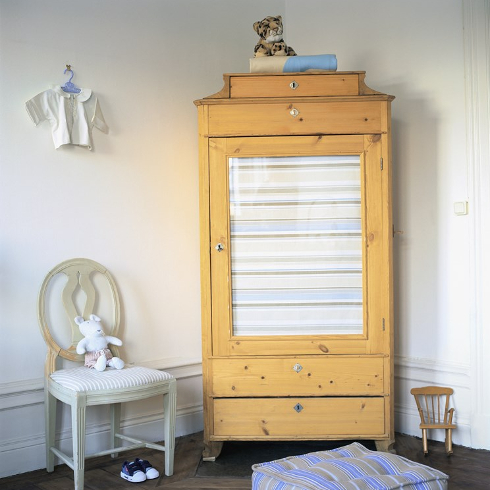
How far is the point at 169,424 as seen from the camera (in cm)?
298

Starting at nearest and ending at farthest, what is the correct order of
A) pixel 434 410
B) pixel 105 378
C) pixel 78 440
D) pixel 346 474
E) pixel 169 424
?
pixel 346 474 < pixel 78 440 < pixel 105 378 < pixel 169 424 < pixel 434 410

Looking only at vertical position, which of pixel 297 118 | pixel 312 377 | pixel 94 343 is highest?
pixel 297 118

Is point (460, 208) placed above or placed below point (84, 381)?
above

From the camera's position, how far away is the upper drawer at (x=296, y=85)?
3.18 m

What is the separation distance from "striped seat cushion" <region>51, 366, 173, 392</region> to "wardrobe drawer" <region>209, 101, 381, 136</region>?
1172 millimetres

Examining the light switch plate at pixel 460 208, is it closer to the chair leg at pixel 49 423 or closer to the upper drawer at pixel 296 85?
the upper drawer at pixel 296 85

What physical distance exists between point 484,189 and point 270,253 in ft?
3.75

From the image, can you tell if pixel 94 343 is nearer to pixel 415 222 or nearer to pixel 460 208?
pixel 415 222

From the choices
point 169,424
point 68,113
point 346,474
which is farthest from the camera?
point 68,113

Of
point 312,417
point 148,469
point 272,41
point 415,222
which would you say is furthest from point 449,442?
point 272,41

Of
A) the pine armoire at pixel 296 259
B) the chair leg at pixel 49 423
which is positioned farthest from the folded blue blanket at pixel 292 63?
the chair leg at pixel 49 423

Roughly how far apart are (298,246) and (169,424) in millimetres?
1022

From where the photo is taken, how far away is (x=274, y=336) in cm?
318

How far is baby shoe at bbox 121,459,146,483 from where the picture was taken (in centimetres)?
292
